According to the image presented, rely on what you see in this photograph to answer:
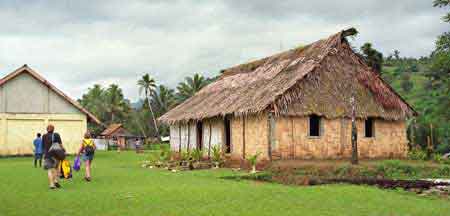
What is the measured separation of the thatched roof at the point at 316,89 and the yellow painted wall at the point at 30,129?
913 centimetres

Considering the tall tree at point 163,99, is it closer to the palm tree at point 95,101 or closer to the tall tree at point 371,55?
the palm tree at point 95,101

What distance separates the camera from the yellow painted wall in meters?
28.2

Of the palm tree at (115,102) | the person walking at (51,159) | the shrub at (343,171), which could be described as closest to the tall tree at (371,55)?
the shrub at (343,171)

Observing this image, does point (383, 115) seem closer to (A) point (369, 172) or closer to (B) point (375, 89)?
(B) point (375, 89)

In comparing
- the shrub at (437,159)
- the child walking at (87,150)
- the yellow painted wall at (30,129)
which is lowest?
the shrub at (437,159)

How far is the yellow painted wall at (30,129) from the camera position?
28.2 metres

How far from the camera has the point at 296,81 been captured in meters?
19.2

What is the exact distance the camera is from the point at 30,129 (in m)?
29.0

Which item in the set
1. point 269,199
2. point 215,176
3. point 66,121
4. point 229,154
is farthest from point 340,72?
point 66,121

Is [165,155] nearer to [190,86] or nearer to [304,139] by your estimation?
[304,139]

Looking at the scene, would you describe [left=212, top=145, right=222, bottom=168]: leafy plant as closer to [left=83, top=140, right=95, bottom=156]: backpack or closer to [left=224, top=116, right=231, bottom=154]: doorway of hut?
[left=224, top=116, right=231, bottom=154]: doorway of hut

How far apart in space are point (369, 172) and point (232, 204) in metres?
7.84

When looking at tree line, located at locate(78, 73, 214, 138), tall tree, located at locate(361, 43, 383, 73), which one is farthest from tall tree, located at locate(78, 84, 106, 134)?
tall tree, located at locate(361, 43, 383, 73)

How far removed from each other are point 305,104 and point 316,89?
0.88 m
